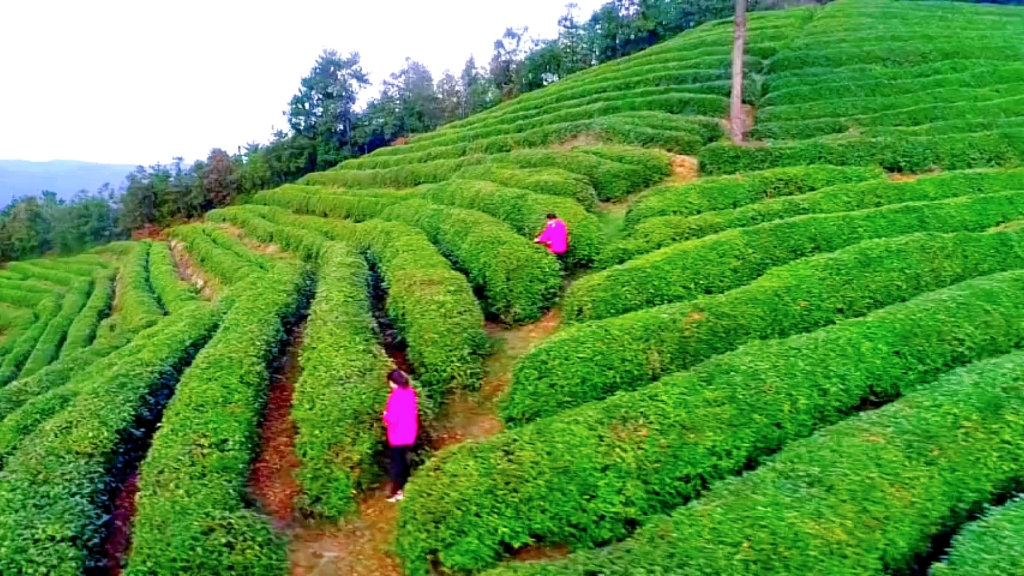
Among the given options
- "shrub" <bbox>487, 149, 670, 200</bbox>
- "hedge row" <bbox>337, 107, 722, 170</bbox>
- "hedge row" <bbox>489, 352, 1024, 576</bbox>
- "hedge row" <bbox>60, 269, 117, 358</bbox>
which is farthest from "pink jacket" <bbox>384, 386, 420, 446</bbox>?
"hedge row" <bbox>60, 269, 117, 358</bbox>

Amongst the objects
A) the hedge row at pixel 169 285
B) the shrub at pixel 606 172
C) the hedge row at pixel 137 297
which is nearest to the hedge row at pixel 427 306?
the shrub at pixel 606 172

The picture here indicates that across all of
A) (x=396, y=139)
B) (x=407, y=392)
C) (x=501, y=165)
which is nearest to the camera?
(x=407, y=392)

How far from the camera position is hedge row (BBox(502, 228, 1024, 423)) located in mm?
9953

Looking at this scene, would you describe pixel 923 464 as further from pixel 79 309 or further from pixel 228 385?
pixel 79 309

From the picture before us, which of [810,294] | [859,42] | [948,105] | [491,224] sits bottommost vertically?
[810,294]

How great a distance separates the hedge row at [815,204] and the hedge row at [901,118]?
667 cm

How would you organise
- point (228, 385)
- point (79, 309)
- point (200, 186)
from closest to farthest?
point (228, 385) → point (79, 309) → point (200, 186)

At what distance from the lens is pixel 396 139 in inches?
2430

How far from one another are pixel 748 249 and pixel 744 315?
9.44 feet

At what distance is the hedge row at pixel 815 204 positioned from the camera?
50.0 feet

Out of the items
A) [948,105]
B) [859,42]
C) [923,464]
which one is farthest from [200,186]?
[923,464]

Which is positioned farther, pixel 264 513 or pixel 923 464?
pixel 264 513

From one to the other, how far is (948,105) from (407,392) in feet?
77.6

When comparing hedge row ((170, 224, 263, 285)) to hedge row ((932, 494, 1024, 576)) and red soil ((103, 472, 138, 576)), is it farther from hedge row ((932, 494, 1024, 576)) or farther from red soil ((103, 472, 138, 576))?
hedge row ((932, 494, 1024, 576))
